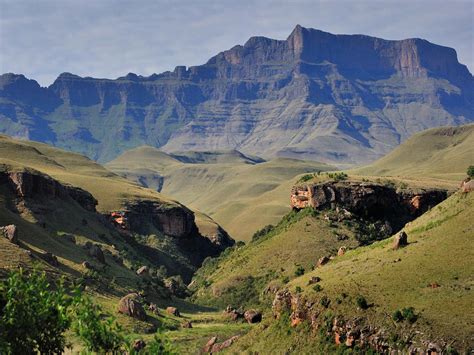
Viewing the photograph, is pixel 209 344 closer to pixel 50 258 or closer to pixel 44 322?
pixel 50 258

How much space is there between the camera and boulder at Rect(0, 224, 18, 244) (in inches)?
4961

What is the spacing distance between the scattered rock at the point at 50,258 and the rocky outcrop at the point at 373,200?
68.0 m

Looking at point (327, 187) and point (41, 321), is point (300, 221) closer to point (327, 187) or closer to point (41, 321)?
point (327, 187)

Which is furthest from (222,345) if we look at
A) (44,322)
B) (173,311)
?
(44,322)

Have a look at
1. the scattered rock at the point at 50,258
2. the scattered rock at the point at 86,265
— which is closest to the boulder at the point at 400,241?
the scattered rock at the point at 86,265

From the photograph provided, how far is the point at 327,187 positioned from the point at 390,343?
311 feet

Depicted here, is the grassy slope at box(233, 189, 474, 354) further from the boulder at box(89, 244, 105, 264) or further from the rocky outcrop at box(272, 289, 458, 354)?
the boulder at box(89, 244, 105, 264)

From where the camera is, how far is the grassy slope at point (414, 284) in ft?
264

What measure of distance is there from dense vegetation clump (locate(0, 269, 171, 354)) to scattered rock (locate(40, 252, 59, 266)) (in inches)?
3096

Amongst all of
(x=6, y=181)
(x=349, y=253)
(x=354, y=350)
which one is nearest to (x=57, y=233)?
(x=6, y=181)

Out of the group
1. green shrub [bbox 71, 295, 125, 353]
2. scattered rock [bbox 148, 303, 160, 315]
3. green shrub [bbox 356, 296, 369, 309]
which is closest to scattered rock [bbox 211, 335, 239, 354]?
scattered rock [bbox 148, 303, 160, 315]

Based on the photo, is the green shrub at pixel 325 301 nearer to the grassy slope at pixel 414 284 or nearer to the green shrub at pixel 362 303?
the grassy slope at pixel 414 284

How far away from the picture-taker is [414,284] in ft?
290

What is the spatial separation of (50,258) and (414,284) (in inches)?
2656
